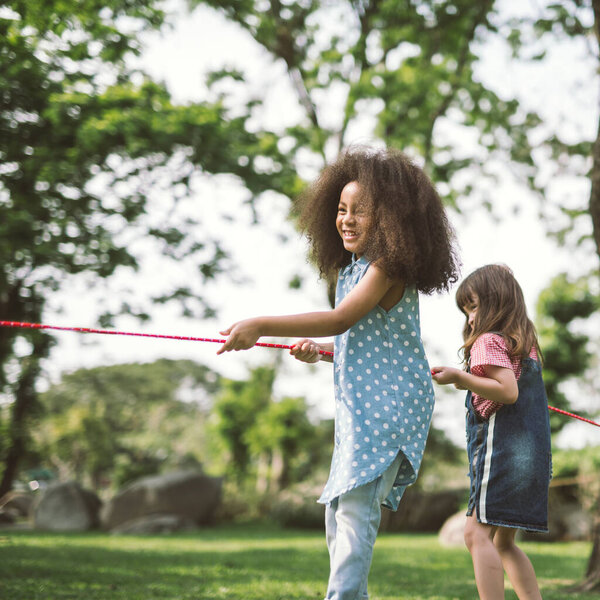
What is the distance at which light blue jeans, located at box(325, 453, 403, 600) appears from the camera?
76.4 inches

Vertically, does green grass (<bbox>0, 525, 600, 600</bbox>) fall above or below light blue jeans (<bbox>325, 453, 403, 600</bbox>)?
below

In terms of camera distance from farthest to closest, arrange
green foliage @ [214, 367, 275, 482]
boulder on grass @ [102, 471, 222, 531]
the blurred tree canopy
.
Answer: green foliage @ [214, 367, 275, 482], boulder on grass @ [102, 471, 222, 531], the blurred tree canopy

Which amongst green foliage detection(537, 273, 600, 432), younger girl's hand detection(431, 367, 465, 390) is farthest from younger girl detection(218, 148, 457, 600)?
green foliage detection(537, 273, 600, 432)

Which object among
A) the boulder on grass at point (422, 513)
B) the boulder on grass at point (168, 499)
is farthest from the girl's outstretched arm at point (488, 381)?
the boulder on grass at point (422, 513)

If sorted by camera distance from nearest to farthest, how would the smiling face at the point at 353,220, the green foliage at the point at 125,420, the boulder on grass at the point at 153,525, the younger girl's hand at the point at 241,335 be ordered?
the younger girl's hand at the point at 241,335, the smiling face at the point at 353,220, the boulder on grass at the point at 153,525, the green foliage at the point at 125,420

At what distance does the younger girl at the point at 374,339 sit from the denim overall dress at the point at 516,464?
479mm

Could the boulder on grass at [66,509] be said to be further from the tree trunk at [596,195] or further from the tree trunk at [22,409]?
the tree trunk at [596,195]

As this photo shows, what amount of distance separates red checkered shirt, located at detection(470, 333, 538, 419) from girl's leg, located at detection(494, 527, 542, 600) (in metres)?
0.51

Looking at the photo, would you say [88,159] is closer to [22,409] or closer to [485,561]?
[22,409]

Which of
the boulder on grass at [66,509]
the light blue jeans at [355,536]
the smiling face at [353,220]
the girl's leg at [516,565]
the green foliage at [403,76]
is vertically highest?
the green foliage at [403,76]

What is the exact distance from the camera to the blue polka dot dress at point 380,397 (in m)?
2.04

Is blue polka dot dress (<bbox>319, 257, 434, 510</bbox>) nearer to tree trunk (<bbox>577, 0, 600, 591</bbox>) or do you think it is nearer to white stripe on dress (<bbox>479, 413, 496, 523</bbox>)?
white stripe on dress (<bbox>479, 413, 496, 523</bbox>)

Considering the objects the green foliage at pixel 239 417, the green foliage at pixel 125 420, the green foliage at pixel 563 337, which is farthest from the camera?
the green foliage at pixel 125 420

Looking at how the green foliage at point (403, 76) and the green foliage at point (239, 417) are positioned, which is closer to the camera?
the green foliage at point (403, 76)
